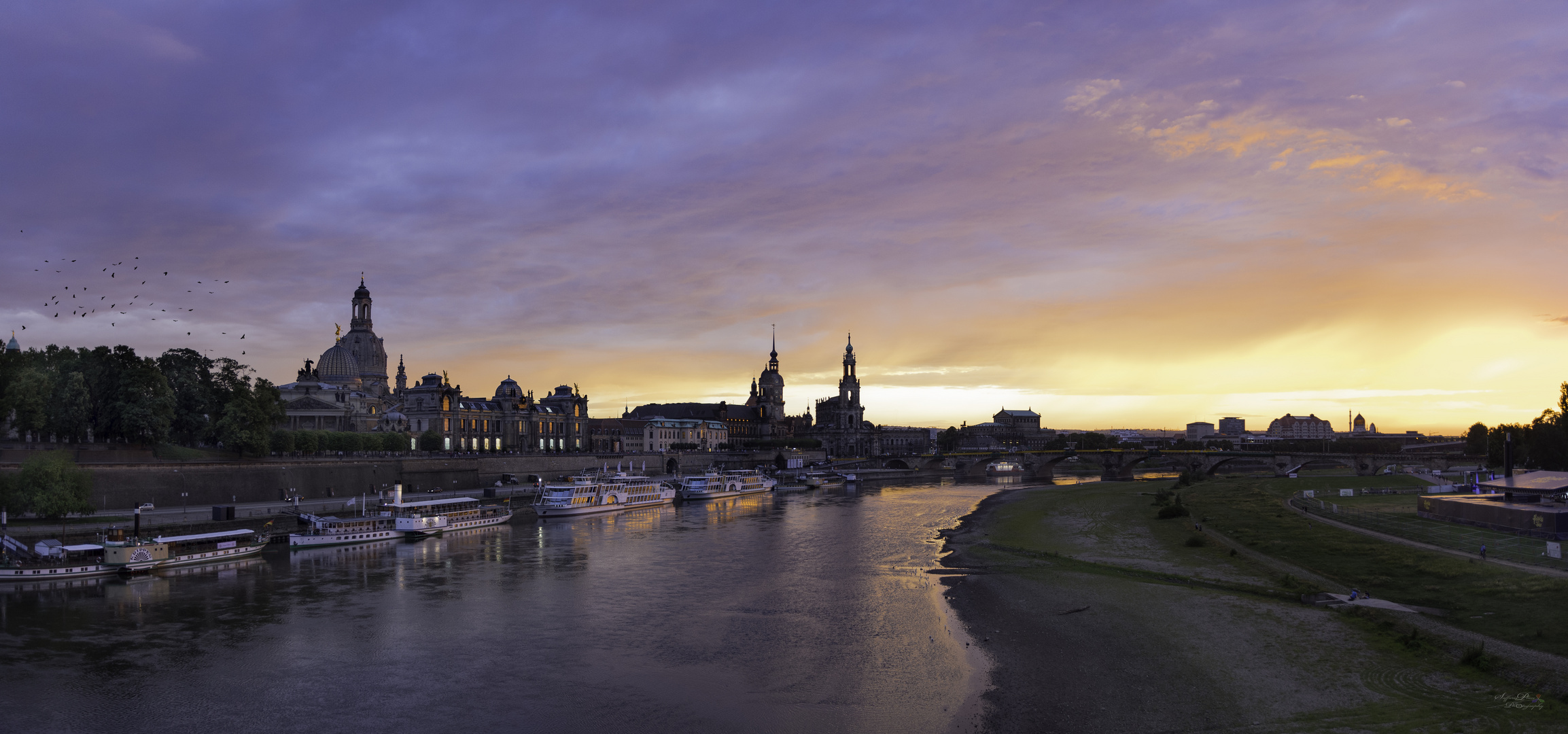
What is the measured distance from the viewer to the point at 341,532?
7275 centimetres

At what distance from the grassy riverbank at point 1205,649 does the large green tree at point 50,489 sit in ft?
207

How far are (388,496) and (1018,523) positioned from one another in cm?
7019

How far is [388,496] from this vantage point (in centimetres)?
10225

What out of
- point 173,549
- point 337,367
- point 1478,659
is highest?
point 337,367

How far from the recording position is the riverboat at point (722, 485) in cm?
13312

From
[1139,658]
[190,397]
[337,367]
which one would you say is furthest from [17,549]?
[337,367]

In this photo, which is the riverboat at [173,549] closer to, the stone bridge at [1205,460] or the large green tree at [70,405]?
the large green tree at [70,405]

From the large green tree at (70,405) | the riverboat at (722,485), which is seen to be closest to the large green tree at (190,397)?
the large green tree at (70,405)

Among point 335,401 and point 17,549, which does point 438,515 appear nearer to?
point 17,549

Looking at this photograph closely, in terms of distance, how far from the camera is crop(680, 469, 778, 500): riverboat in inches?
5241

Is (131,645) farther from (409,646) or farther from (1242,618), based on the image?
(1242,618)

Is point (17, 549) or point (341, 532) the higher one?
Result: point (17, 549)

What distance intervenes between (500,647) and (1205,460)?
491 feet

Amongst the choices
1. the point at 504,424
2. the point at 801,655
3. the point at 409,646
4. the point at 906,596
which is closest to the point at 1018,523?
the point at 906,596
